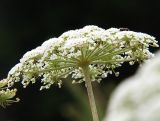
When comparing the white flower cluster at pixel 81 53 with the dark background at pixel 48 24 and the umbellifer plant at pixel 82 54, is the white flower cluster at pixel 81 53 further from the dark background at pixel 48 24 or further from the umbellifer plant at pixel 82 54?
the dark background at pixel 48 24

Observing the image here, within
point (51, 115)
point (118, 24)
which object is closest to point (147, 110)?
point (51, 115)

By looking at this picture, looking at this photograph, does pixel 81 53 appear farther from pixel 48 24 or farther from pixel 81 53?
pixel 48 24

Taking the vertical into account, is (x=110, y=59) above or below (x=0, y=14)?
below

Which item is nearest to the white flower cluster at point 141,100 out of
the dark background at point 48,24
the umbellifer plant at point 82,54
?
the umbellifer plant at point 82,54

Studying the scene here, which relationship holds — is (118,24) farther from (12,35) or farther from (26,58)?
(26,58)

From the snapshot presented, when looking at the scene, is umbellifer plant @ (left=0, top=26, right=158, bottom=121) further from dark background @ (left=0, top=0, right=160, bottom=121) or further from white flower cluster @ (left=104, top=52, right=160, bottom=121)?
dark background @ (left=0, top=0, right=160, bottom=121)

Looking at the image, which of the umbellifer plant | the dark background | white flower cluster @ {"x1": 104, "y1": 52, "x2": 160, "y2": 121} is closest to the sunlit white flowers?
the umbellifer plant
